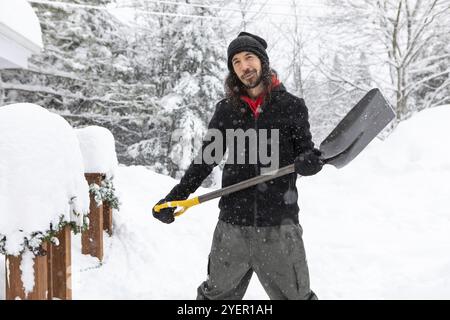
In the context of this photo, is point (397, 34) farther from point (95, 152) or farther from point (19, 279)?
point (19, 279)

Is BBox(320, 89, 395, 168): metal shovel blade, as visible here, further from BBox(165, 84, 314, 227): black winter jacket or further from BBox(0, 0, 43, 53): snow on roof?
BBox(0, 0, 43, 53): snow on roof

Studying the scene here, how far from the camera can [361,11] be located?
12969 mm

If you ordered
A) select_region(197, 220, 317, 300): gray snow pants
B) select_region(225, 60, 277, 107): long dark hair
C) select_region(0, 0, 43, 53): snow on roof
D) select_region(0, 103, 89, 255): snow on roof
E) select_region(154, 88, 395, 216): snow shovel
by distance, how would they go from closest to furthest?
select_region(0, 103, 89, 255): snow on roof, select_region(197, 220, 317, 300): gray snow pants, select_region(225, 60, 277, 107): long dark hair, select_region(154, 88, 395, 216): snow shovel, select_region(0, 0, 43, 53): snow on roof

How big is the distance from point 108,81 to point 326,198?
10.5 metres

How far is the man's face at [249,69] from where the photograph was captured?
2.30 m

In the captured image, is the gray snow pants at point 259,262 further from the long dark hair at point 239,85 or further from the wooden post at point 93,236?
the wooden post at point 93,236

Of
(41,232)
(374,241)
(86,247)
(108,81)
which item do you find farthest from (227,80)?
(108,81)

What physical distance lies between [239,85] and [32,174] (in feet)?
3.86

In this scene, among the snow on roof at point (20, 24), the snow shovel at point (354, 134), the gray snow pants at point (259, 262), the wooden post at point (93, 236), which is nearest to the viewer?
the gray snow pants at point (259, 262)

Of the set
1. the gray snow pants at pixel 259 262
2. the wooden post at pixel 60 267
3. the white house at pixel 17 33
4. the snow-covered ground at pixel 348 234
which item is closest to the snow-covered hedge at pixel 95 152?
the snow-covered ground at pixel 348 234

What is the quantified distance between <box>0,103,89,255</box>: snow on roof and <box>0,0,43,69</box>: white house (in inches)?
125

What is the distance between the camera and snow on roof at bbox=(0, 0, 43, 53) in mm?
4866

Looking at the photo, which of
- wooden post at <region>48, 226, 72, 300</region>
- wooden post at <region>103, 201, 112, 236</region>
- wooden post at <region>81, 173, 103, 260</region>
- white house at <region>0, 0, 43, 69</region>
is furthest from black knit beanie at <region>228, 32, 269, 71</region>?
white house at <region>0, 0, 43, 69</region>
